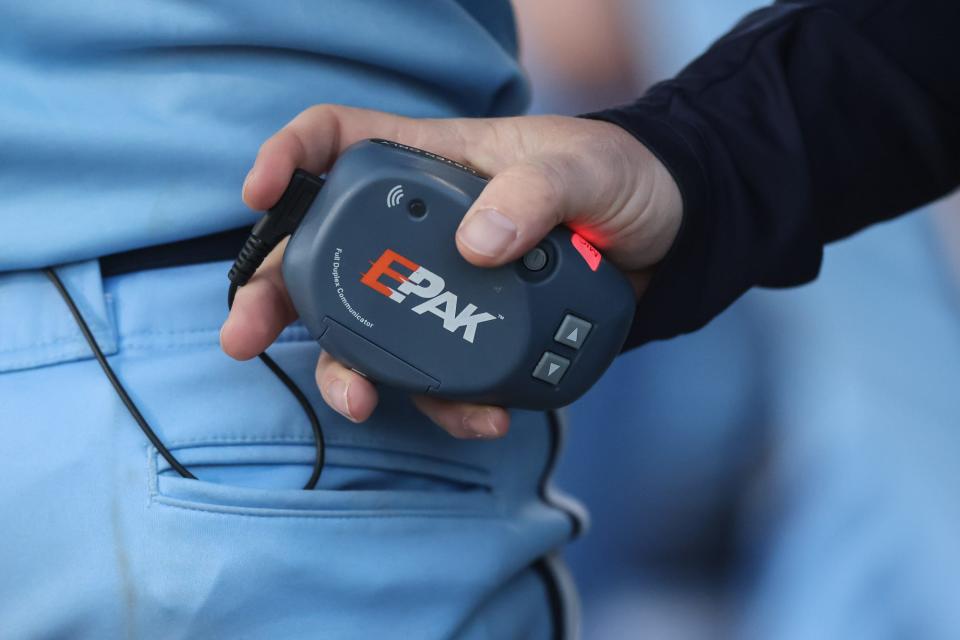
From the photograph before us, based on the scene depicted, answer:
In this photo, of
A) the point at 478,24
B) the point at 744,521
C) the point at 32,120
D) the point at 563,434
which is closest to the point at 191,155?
the point at 32,120

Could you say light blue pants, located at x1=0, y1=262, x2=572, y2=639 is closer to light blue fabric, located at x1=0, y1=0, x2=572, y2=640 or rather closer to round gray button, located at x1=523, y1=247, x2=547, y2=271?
light blue fabric, located at x1=0, y1=0, x2=572, y2=640

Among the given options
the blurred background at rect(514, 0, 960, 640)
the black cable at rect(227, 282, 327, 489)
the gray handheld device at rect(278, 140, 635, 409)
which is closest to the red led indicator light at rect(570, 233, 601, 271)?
the gray handheld device at rect(278, 140, 635, 409)

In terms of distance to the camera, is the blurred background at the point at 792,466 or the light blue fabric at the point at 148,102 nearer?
the light blue fabric at the point at 148,102

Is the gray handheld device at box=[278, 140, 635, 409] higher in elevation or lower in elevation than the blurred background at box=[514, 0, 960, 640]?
higher

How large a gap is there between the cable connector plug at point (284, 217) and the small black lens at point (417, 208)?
59 millimetres

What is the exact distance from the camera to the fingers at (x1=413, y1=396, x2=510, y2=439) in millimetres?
622

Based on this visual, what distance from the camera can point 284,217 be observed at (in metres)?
0.57

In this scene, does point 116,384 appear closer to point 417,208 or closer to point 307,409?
point 307,409

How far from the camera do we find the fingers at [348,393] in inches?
22.9

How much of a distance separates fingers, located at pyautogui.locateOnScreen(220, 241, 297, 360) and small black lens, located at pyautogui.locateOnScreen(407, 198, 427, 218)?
12 cm

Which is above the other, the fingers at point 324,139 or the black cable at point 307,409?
the fingers at point 324,139

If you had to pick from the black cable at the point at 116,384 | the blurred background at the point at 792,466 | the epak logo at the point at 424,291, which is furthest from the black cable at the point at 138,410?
the blurred background at the point at 792,466

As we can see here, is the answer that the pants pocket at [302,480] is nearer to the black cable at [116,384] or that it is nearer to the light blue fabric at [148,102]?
the black cable at [116,384]

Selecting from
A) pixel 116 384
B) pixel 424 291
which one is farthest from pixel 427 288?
pixel 116 384
